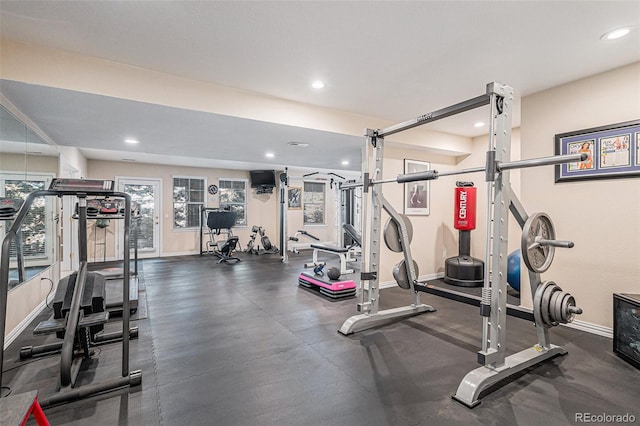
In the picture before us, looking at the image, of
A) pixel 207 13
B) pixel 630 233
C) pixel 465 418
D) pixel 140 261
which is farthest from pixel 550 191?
pixel 140 261

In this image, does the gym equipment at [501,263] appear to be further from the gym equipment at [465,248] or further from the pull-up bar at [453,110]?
the gym equipment at [465,248]

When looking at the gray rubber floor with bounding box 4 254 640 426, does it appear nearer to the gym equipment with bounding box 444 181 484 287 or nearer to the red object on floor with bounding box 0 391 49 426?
the red object on floor with bounding box 0 391 49 426

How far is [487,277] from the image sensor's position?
7.17 feet

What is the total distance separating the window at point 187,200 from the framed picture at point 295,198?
105 inches

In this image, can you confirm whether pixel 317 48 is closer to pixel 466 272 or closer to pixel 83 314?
pixel 83 314

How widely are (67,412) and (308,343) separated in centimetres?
178

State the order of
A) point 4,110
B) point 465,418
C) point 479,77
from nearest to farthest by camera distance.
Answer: point 465,418 → point 4,110 → point 479,77

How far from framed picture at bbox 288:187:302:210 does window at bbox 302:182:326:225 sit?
0.20m

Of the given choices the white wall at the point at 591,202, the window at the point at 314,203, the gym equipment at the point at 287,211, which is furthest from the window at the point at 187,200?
the white wall at the point at 591,202

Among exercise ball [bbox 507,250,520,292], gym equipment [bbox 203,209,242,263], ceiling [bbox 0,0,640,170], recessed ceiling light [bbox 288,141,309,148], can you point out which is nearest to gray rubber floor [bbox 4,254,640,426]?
exercise ball [bbox 507,250,520,292]

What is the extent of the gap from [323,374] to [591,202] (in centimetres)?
314

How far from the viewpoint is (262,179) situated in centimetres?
937

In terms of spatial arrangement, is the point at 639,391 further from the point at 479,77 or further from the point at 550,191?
the point at 479,77

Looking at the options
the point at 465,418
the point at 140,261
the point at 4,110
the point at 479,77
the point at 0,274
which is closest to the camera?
the point at 0,274
